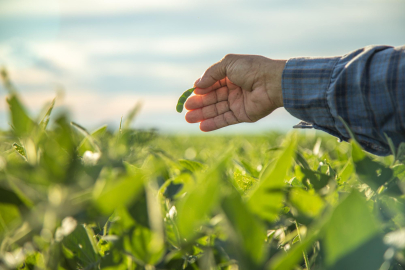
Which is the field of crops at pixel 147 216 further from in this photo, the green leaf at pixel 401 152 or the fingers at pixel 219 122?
the fingers at pixel 219 122

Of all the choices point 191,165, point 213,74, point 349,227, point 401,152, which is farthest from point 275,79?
point 349,227

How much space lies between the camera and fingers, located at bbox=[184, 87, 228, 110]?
231cm

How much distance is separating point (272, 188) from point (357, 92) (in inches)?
37.1

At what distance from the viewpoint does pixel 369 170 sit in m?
0.66

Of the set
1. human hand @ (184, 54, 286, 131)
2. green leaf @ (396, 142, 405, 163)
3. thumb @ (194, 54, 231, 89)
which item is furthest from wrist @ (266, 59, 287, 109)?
green leaf @ (396, 142, 405, 163)

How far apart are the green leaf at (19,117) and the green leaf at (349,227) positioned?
0.46 m

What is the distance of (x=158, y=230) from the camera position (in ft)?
1.39

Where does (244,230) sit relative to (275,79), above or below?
above

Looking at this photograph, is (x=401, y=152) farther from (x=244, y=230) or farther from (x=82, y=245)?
(x=82, y=245)

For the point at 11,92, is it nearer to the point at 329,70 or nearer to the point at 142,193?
the point at 142,193

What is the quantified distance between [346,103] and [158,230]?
105 cm

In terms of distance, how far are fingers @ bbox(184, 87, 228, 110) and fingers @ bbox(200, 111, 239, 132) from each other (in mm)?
131

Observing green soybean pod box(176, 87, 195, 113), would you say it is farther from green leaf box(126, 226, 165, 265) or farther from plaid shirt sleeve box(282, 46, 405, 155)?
green leaf box(126, 226, 165, 265)

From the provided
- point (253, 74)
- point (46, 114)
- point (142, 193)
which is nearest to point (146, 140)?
point (46, 114)
